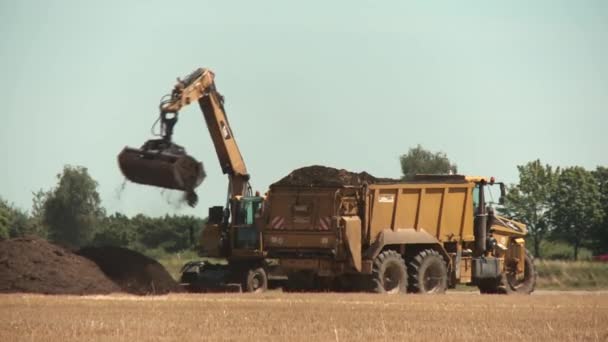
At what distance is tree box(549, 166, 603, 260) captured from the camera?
87.9 meters

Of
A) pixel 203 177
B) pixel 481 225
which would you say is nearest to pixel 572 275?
pixel 481 225

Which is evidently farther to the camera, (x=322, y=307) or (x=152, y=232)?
(x=152, y=232)

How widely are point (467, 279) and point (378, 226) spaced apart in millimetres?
3374

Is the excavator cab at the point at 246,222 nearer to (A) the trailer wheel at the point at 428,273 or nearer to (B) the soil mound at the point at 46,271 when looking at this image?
(A) the trailer wheel at the point at 428,273

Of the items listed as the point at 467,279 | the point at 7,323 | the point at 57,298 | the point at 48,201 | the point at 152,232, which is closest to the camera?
the point at 7,323

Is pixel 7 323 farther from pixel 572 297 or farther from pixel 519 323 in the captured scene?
pixel 572 297

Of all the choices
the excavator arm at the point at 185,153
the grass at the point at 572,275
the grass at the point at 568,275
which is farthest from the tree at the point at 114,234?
the excavator arm at the point at 185,153

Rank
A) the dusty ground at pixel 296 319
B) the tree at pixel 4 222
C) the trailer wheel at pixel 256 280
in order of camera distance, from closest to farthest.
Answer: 1. the dusty ground at pixel 296 319
2. the trailer wheel at pixel 256 280
3. the tree at pixel 4 222

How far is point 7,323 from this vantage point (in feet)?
80.5

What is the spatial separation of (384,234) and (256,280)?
3.73m

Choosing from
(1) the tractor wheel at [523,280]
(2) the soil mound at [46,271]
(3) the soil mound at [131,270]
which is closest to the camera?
(2) the soil mound at [46,271]

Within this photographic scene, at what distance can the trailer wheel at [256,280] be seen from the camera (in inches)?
1495

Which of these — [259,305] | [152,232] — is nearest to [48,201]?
[152,232]

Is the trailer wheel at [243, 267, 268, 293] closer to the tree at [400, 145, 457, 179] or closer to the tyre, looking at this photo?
the tyre
